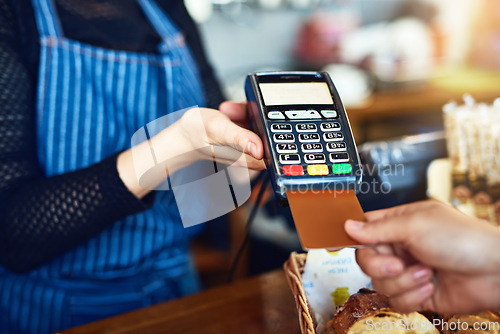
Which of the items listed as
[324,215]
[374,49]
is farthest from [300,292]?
[374,49]

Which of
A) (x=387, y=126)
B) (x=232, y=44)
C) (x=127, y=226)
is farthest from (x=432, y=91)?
(x=127, y=226)

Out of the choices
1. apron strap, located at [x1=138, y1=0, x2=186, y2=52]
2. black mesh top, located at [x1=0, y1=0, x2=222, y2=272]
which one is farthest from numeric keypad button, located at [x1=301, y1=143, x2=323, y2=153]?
apron strap, located at [x1=138, y1=0, x2=186, y2=52]

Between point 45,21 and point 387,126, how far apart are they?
1448 millimetres

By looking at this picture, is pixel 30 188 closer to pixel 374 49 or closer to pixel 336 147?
pixel 336 147

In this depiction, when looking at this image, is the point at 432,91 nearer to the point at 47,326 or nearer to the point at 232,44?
the point at 232,44

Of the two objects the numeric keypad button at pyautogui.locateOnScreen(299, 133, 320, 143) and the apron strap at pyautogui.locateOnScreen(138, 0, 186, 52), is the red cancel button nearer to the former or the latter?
the numeric keypad button at pyautogui.locateOnScreen(299, 133, 320, 143)

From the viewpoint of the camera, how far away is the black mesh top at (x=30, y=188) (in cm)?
60

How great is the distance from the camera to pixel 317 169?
1.49ft

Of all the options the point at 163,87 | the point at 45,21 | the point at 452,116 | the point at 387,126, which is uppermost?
the point at 45,21

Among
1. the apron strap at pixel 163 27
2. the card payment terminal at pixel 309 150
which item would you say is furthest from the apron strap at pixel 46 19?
the card payment terminal at pixel 309 150

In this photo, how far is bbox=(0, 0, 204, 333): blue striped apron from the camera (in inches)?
27.9

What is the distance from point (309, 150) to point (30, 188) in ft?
1.29

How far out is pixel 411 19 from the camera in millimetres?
2107

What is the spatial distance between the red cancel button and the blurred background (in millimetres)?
1297
